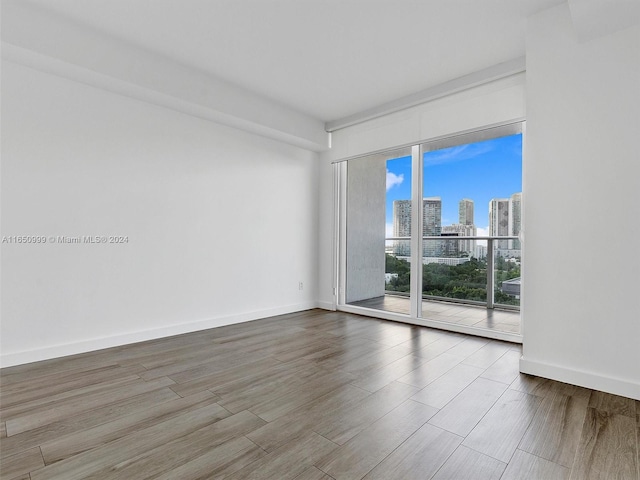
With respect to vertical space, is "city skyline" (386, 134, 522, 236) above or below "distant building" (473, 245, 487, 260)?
above

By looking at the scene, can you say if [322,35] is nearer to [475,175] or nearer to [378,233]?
[475,175]

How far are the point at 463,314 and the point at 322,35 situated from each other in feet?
10.9

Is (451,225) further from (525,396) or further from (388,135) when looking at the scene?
(525,396)

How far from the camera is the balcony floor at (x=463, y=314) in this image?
3.62m

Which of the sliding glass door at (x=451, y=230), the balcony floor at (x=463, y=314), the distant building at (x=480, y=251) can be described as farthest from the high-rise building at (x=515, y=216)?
the balcony floor at (x=463, y=314)

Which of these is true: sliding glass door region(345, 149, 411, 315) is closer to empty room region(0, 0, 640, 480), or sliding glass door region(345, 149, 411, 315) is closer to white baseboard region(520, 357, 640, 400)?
empty room region(0, 0, 640, 480)

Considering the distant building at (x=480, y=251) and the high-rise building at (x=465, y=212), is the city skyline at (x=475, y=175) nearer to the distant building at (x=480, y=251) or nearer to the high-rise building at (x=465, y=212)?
the high-rise building at (x=465, y=212)

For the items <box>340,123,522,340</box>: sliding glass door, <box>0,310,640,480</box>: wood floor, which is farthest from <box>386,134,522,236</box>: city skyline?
<box>0,310,640,480</box>: wood floor

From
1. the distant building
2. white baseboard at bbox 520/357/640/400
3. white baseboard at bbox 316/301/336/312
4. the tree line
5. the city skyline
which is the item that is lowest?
white baseboard at bbox 316/301/336/312

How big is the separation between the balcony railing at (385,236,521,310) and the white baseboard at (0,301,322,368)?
2024mm

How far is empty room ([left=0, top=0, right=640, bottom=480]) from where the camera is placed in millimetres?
1667

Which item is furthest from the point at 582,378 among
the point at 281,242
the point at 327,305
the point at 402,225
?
the point at 281,242

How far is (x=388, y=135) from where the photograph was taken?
4.11 metres

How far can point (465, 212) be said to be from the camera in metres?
3.78
